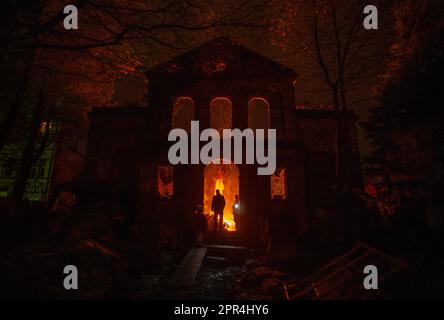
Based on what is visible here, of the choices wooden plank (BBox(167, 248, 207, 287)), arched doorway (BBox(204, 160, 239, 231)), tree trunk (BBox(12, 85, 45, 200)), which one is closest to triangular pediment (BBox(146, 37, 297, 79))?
tree trunk (BBox(12, 85, 45, 200))

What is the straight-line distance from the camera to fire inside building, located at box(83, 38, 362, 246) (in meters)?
15.0

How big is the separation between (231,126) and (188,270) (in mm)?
9801

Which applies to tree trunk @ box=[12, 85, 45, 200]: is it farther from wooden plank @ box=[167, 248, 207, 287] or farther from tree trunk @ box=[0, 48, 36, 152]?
wooden plank @ box=[167, 248, 207, 287]

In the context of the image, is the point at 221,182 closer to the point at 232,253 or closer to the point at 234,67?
the point at 234,67

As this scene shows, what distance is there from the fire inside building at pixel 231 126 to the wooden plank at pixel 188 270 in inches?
152

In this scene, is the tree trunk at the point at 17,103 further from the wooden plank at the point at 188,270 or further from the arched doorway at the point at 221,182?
the arched doorway at the point at 221,182

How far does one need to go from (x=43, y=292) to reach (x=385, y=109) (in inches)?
490

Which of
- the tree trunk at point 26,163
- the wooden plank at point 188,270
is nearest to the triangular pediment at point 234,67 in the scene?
the tree trunk at point 26,163

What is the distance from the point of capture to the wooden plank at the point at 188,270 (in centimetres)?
770

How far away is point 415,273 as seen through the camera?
5.58 meters

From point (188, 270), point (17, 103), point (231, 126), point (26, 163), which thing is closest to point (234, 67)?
point (231, 126)

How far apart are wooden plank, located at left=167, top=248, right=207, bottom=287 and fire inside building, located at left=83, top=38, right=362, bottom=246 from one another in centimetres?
385
